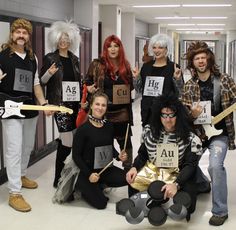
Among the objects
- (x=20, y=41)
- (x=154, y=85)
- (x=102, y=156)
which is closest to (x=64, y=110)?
(x=102, y=156)

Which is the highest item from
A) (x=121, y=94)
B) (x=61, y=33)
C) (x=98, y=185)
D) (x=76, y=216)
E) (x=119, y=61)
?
(x=61, y=33)

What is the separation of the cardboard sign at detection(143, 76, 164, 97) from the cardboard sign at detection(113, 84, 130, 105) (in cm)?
17

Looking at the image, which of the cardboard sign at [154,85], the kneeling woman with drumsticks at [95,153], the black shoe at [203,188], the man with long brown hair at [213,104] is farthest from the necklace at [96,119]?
the black shoe at [203,188]

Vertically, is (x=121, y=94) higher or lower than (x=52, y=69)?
lower

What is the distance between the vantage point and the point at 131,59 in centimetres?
1041

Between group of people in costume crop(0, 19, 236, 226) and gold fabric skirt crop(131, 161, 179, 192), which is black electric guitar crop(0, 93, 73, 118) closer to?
group of people in costume crop(0, 19, 236, 226)

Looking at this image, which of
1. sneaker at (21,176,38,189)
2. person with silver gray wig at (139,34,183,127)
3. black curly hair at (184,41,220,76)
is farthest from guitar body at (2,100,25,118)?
black curly hair at (184,41,220,76)

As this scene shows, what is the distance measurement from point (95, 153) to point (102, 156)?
0.07 m

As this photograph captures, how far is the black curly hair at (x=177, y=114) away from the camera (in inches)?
116

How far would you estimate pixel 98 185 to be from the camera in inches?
136

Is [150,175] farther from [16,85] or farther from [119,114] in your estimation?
[16,85]

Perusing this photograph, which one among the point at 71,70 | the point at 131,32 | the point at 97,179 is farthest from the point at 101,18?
the point at 97,179

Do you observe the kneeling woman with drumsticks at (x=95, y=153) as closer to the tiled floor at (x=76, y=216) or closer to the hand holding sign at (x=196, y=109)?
the tiled floor at (x=76, y=216)

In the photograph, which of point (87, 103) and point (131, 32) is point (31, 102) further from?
point (131, 32)
